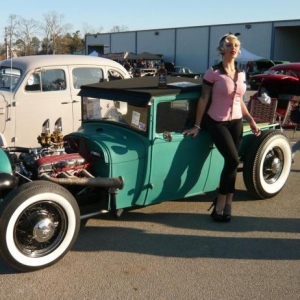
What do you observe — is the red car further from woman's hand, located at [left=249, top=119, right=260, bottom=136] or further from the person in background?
the person in background

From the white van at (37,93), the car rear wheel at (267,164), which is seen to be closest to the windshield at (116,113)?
the car rear wheel at (267,164)

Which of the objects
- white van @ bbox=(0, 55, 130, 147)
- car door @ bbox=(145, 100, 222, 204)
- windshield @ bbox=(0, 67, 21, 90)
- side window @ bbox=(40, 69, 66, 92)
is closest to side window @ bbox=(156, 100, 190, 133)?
car door @ bbox=(145, 100, 222, 204)

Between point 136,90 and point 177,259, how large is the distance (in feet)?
5.27

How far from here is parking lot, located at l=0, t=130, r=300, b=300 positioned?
3.14 m

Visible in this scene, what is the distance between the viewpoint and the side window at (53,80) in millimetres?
6883

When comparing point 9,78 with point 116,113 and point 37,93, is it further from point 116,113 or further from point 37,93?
point 116,113

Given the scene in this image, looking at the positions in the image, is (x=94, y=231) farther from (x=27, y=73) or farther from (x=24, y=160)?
(x=27, y=73)

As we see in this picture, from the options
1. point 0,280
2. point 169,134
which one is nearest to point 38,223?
point 0,280

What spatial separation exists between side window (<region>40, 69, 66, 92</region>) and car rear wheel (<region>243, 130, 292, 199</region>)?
11.5ft

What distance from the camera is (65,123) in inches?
279

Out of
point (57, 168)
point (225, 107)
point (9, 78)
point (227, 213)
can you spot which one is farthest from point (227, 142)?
point (9, 78)

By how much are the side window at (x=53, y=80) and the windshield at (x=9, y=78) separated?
15.4 inches

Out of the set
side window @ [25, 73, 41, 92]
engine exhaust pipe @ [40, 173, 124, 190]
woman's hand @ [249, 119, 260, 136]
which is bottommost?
engine exhaust pipe @ [40, 173, 124, 190]

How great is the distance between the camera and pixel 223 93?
4.12m
